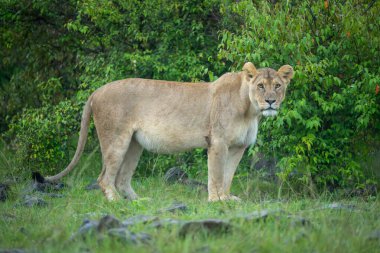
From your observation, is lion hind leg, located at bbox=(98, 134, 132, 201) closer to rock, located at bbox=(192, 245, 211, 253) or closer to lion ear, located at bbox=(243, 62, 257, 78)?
lion ear, located at bbox=(243, 62, 257, 78)

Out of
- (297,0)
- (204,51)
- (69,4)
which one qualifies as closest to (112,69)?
(204,51)

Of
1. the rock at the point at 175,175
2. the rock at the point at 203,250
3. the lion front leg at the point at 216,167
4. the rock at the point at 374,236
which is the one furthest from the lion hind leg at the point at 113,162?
the rock at the point at 374,236

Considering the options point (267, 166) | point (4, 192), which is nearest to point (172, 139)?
point (4, 192)

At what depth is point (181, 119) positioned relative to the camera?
7781mm

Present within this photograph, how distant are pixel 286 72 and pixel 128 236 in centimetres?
339

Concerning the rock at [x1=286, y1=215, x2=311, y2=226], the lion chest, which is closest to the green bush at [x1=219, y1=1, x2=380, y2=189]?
the lion chest

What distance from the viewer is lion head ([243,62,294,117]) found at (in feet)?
23.8

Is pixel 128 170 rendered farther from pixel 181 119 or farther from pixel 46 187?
pixel 46 187

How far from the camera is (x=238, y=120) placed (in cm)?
762

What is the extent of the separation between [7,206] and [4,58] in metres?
5.93

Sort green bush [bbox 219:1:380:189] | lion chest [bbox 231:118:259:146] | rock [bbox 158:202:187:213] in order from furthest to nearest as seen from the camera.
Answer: green bush [bbox 219:1:380:189], lion chest [bbox 231:118:259:146], rock [bbox 158:202:187:213]

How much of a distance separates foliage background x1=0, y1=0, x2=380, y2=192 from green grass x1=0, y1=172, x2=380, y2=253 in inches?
44.5

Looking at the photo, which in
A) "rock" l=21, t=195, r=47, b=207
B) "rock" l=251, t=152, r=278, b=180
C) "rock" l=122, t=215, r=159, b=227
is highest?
"rock" l=122, t=215, r=159, b=227

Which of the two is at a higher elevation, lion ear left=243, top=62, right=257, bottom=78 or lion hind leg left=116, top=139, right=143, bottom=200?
lion ear left=243, top=62, right=257, bottom=78
